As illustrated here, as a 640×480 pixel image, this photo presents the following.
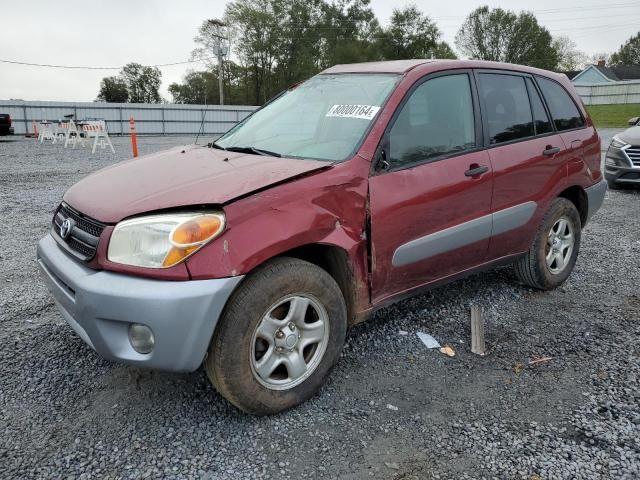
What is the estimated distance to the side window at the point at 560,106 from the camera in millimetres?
4285

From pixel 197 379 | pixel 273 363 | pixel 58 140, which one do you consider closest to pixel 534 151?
pixel 273 363

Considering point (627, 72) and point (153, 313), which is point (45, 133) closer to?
point (153, 313)

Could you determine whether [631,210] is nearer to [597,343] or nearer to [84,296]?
[597,343]

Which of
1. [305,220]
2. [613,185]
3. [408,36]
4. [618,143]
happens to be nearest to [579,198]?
[305,220]

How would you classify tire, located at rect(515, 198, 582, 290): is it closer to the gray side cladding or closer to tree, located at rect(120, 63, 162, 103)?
the gray side cladding

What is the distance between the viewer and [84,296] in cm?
238

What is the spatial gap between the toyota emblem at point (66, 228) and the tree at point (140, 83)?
2655 inches

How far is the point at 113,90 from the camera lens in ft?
211

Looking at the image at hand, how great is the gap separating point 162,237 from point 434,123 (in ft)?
6.15

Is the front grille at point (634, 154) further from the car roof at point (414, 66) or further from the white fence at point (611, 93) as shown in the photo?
the white fence at point (611, 93)

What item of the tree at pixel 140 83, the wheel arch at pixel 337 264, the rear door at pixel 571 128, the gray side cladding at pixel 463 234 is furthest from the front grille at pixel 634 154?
the tree at pixel 140 83

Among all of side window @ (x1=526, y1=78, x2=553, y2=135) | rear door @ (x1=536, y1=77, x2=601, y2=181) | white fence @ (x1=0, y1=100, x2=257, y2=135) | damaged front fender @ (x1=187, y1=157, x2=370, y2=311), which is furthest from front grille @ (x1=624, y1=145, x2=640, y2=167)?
white fence @ (x1=0, y1=100, x2=257, y2=135)

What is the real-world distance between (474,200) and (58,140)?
21423 millimetres

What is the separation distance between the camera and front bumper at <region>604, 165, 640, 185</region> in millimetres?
9312
